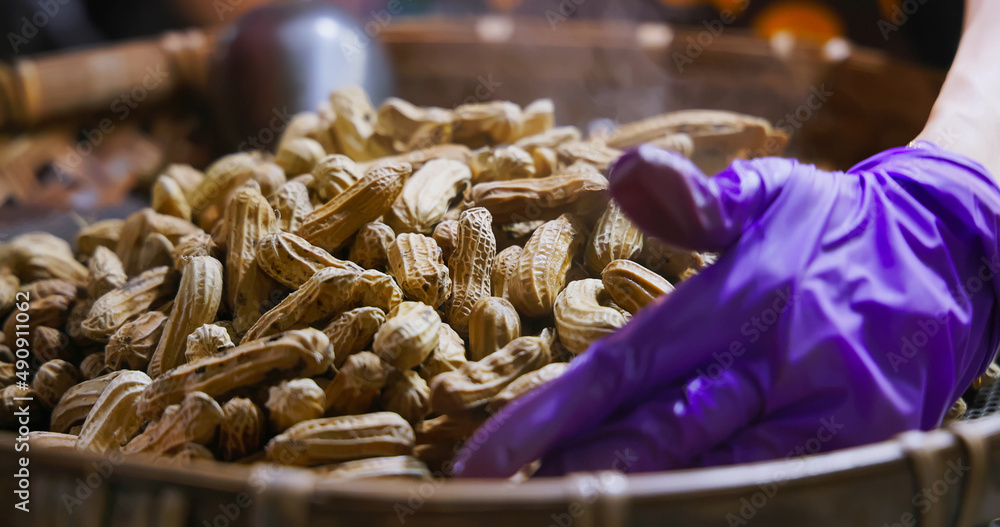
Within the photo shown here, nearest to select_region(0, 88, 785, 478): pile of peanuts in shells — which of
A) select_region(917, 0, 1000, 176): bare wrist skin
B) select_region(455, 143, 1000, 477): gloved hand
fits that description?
select_region(455, 143, 1000, 477): gloved hand

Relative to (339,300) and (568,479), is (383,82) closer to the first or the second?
(339,300)

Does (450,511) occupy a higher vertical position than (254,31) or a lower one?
lower

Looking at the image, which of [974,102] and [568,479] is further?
[974,102]

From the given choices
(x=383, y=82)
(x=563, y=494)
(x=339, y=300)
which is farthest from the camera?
(x=383, y=82)

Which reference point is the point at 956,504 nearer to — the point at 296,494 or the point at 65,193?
the point at 296,494

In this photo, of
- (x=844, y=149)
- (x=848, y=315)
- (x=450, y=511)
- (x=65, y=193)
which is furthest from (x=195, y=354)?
(x=844, y=149)

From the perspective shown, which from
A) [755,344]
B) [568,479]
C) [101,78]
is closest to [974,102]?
[755,344]

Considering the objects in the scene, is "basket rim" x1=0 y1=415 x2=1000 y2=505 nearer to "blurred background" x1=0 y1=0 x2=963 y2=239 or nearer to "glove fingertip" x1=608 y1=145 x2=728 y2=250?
"glove fingertip" x1=608 y1=145 x2=728 y2=250
